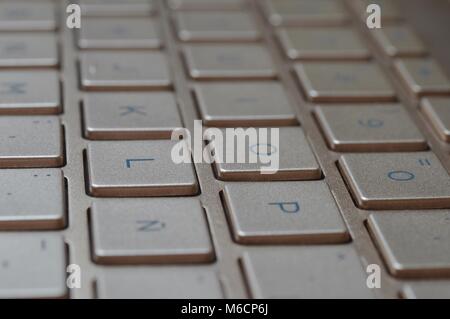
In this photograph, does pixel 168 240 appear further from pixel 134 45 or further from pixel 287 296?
pixel 134 45

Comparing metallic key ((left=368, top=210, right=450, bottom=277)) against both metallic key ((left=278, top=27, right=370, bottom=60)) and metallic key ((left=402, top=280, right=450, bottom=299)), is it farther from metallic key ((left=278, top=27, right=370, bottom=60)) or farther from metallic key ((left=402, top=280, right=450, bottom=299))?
metallic key ((left=278, top=27, right=370, bottom=60))

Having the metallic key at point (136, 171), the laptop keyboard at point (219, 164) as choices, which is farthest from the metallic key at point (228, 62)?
the metallic key at point (136, 171)

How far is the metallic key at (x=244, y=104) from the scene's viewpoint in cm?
47

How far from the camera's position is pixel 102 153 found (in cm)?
42

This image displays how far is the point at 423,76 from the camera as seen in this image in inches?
21.0

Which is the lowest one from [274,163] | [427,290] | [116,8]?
[427,290]

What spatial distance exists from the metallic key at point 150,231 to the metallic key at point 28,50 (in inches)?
7.0

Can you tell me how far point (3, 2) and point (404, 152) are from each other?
34cm

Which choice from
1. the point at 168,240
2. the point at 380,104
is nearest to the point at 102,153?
the point at 168,240

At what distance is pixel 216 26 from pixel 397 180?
238mm

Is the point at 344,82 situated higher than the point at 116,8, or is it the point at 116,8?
the point at 116,8

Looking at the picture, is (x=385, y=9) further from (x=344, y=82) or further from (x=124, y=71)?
(x=124, y=71)

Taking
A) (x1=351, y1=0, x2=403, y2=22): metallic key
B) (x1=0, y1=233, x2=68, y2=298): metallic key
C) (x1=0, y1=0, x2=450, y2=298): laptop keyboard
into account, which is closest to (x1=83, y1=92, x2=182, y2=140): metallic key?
(x1=0, y1=0, x2=450, y2=298): laptop keyboard

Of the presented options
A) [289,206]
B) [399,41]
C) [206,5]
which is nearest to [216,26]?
[206,5]
